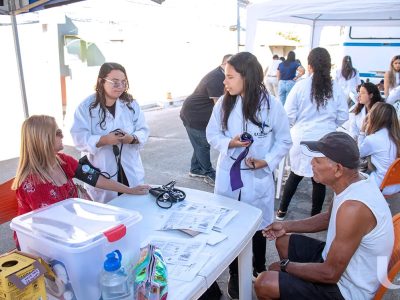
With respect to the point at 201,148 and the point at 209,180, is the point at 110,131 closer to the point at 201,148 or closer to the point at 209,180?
the point at 201,148

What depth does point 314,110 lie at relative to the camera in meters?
3.04

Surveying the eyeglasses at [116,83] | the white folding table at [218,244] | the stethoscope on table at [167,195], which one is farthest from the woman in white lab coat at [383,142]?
the eyeglasses at [116,83]

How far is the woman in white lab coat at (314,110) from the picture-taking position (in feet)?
9.74

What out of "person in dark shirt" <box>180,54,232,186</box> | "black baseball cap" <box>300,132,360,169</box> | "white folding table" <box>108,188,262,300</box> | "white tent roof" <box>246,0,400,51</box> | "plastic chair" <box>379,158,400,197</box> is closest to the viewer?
"white folding table" <box>108,188,262,300</box>

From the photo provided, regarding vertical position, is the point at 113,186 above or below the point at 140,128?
below

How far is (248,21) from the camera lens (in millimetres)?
4070

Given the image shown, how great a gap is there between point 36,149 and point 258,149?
1.22 m

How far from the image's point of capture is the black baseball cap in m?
1.52

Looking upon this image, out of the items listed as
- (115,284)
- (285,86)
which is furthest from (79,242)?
(285,86)

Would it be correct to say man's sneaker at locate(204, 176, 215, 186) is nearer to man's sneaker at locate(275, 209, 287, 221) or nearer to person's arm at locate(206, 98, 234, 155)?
man's sneaker at locate(275, 209, 287, 221)

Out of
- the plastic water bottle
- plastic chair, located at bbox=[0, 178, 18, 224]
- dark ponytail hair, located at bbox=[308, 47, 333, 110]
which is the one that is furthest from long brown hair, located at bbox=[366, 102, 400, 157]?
plastic chair, located at bbox=[0, 178, 18, 224]

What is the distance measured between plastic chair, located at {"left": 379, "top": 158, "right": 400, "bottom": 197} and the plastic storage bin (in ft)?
6.20

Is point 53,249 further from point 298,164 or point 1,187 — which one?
point 298,164

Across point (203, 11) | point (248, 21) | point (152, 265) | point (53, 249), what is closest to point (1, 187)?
point (53, 249)
